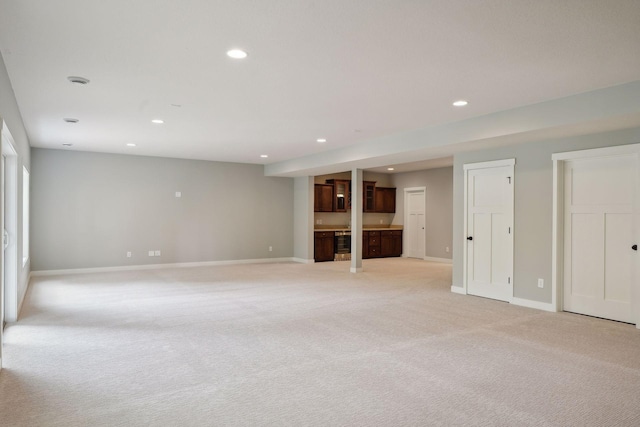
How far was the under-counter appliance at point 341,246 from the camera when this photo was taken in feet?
38.2

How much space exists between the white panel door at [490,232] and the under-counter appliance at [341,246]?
5165mm

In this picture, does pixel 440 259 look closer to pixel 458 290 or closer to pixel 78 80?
pixel 458 290

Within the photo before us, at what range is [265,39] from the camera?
10.3ft

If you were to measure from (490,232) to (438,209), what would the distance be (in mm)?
5443

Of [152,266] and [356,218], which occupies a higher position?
[356,218]

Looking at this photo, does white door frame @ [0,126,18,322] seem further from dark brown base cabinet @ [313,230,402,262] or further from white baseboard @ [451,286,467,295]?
dark brown base cabinet @ [313,230,402,262]

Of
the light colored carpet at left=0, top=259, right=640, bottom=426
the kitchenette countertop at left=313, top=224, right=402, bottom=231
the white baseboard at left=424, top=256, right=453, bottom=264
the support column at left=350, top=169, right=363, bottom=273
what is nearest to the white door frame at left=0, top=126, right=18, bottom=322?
the light colored carpet at left=0, top=259, right=640, bottom=426

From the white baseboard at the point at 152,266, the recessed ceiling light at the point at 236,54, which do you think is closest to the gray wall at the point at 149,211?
the white baseboard at the point at 152,266

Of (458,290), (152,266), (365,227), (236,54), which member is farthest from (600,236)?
(152,266)

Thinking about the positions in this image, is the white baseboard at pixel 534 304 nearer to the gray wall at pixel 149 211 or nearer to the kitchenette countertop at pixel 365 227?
the kitchenette countertop at pixel 365 227

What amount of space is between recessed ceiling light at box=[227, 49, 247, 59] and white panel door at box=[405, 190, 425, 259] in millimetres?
9718

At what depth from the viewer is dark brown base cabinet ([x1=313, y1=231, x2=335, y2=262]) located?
11242 millimetres

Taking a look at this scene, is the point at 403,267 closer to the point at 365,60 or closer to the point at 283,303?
the point at 283,303

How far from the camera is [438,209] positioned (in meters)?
11.9
